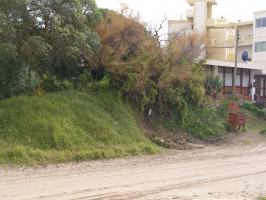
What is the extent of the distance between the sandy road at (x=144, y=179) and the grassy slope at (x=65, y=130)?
1179 mm

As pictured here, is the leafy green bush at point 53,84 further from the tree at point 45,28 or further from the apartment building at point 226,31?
the apartment building at point 226,31

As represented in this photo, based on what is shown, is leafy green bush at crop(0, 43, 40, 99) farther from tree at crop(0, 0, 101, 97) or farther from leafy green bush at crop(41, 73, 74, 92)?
leafy green bush at crop(41, 73, 74, 92)

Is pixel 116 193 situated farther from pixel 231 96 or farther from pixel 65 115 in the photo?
pixel 231 96

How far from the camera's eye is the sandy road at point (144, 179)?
14.0 m

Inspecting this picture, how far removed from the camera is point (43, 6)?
22.9 meters

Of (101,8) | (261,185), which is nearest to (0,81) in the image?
(101,8)

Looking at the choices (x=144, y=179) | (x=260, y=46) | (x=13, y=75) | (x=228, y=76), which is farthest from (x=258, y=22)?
(x=144, y=179)

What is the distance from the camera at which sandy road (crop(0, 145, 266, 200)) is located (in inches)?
552

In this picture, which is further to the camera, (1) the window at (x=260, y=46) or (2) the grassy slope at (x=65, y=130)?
(1) the window at (x=260, y=46)

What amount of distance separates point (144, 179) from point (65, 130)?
748 centimetres

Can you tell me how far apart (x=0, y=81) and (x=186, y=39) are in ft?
51.9

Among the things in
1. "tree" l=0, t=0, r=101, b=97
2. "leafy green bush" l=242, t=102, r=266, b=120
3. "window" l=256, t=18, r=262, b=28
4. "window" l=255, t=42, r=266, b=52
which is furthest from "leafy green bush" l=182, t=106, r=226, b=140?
"window" l=256, t=18, r=262, b=28

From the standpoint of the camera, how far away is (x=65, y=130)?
23578 millimetres

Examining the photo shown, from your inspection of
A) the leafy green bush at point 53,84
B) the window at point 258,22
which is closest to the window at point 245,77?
the window at point 258,22
